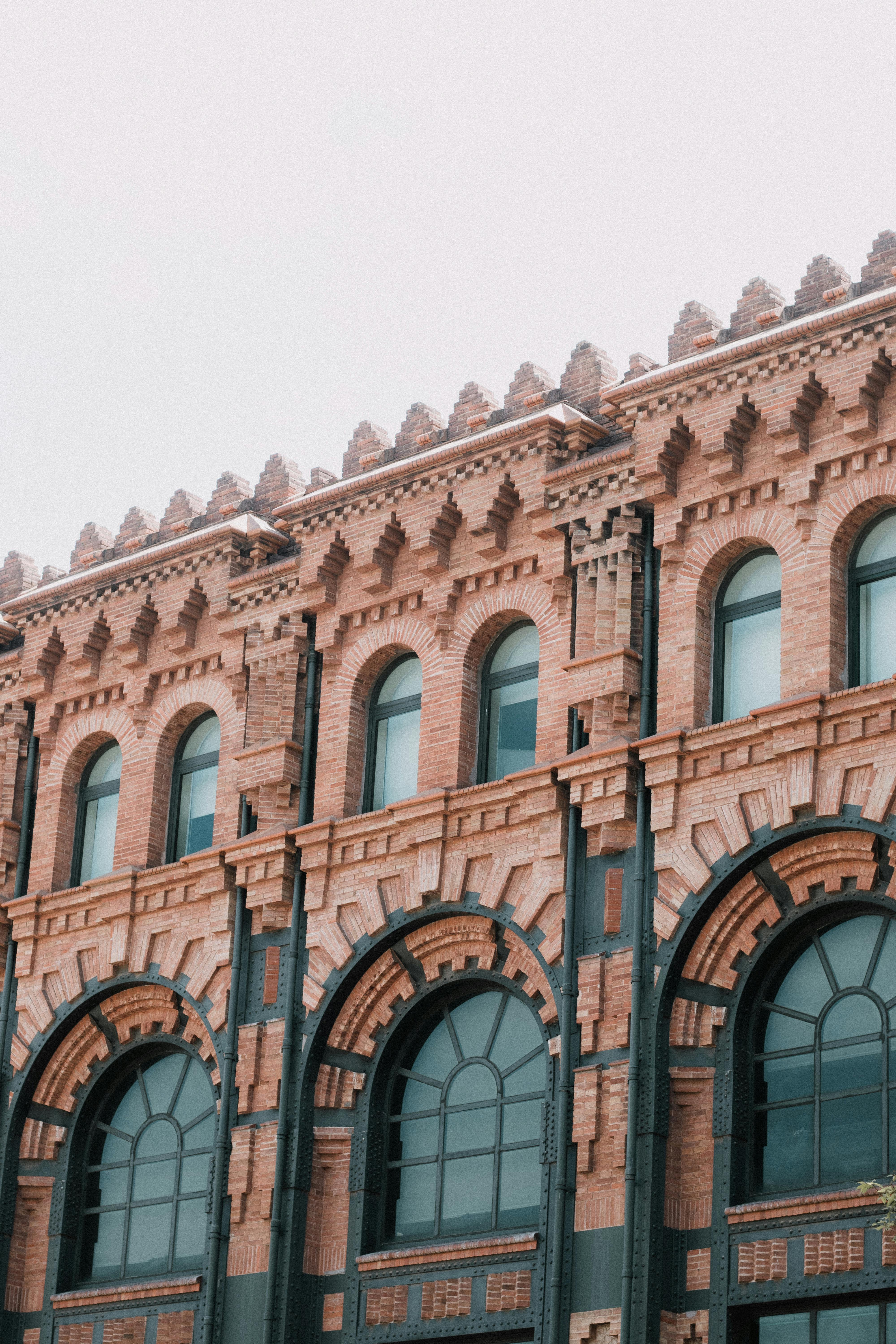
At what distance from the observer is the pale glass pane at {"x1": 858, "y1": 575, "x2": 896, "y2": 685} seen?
24250 millimetres

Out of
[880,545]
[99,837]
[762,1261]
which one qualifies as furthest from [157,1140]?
[880,545]

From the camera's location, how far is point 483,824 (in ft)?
86.6

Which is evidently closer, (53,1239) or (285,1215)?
(285,1215)

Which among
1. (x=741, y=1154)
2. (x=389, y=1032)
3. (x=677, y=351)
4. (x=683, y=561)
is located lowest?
(x=741, y=1154)

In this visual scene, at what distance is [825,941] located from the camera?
78.1ft

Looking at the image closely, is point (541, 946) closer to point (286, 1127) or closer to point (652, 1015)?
point (652, 1015)

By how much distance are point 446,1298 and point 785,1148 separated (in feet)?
13.6

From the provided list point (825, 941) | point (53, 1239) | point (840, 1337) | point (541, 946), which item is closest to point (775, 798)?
point (825, 941)

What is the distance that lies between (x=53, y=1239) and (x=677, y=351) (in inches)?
519

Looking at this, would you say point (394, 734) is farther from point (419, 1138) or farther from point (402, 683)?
point (419, 1138)

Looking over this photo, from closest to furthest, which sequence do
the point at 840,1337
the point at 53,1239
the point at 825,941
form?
1. the point at 840,1337
2. the point at 825,941
3. the point at 53,1239

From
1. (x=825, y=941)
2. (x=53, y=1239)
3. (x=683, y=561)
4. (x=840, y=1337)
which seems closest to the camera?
(x=840, y=1337)

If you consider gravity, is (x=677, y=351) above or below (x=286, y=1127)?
above

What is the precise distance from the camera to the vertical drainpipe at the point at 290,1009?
2594 centimetres
